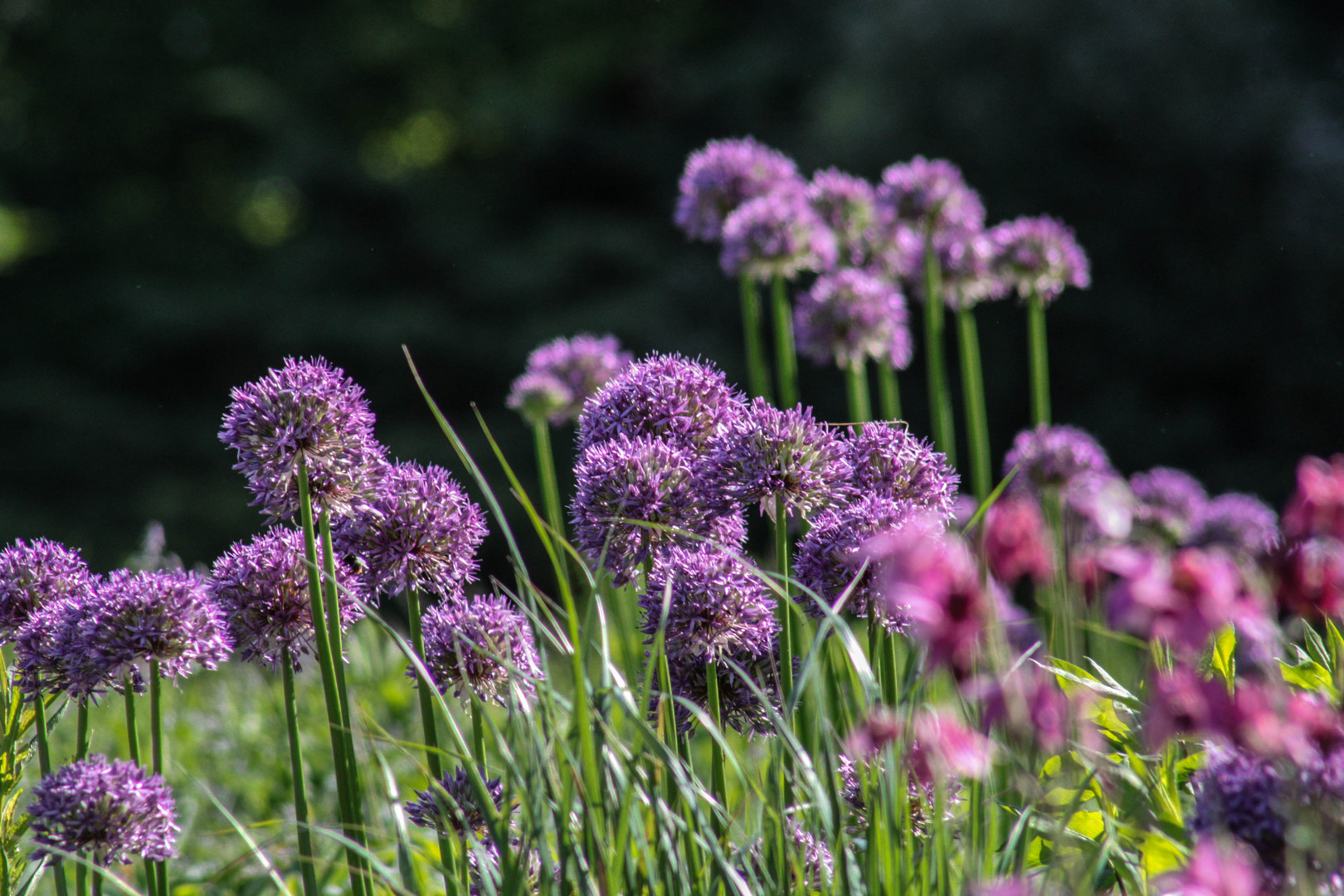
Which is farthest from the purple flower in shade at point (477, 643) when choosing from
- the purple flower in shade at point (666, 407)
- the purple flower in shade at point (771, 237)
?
the purple flower in shade at point (771, 237)

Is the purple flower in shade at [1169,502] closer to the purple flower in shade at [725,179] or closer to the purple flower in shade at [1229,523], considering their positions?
the purple flower in shade at [1229,523]

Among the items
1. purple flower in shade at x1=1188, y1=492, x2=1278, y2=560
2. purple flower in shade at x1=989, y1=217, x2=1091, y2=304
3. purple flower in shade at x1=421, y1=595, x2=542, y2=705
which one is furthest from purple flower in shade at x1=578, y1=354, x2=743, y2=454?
purple flower in shade at x1=1188, y1=492, x2=1278, y2=560

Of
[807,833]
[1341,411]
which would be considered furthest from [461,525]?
[1341,411]

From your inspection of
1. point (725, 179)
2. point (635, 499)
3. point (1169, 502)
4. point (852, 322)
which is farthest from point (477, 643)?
point (1169, 502)

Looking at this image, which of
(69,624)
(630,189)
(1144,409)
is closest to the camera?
(69,624)

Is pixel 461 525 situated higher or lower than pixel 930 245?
lower

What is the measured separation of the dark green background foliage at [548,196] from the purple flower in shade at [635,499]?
8079 millimetres

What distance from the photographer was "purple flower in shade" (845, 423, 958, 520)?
1.72m

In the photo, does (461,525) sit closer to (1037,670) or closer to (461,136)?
(1037,670)

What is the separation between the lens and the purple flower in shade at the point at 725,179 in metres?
3.39

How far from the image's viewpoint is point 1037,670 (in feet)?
5.85

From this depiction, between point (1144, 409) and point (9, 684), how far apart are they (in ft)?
29.1

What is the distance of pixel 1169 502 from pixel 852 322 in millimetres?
1191

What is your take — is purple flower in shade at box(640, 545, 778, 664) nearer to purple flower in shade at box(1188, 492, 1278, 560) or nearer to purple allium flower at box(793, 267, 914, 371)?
purple allium flower at box(793, 267, 914, 371)
